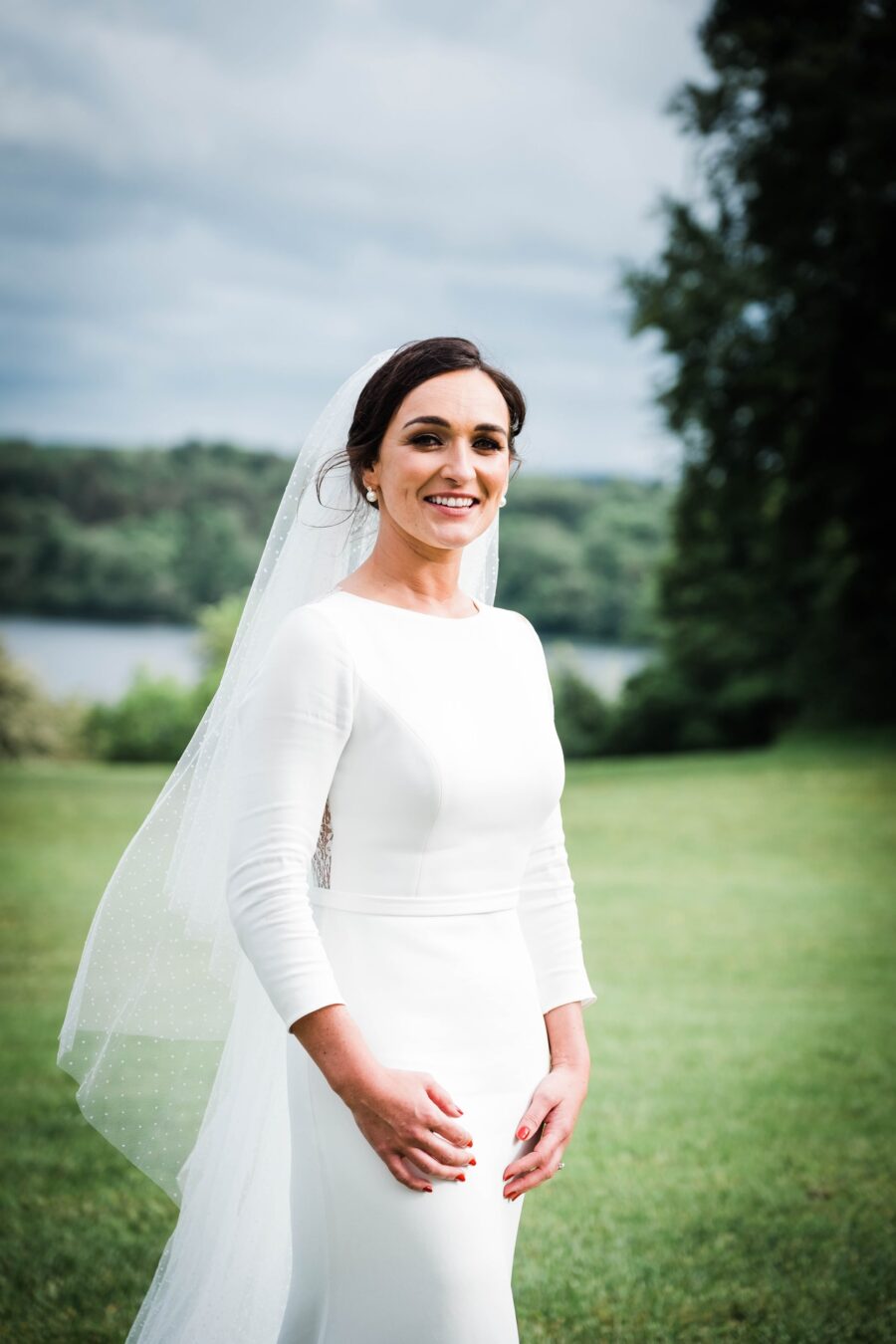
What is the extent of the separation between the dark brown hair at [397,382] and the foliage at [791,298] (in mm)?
13257

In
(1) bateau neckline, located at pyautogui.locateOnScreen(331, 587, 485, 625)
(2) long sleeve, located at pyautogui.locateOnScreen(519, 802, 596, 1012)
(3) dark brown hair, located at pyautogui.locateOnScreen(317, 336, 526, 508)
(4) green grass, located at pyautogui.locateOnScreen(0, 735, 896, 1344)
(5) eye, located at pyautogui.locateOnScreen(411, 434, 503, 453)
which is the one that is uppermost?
(3) dark brown hair, located at pyautogui.locateOnScreen(317, 336, 526, 508)

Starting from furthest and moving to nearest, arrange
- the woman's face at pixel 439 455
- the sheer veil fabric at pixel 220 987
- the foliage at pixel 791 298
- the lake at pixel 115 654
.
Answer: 1. the lake at pixel 115 654
2. the foliage at pixel 791 298
3. the sheer veil fabric at pixel 220 987
4. the woman's face at pixel 439 455

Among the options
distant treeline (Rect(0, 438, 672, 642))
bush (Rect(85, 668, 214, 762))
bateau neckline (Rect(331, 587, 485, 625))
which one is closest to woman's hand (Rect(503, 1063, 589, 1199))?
bateau neckline (Rect(331, 587, 485, 625))

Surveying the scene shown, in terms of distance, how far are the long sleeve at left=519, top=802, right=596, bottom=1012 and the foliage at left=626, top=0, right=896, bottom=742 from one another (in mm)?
13465

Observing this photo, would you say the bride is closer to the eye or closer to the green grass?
the eye

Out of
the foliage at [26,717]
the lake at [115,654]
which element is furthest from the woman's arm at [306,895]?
the lake at [115,654]

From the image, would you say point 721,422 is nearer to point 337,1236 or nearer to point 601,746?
point 601,746

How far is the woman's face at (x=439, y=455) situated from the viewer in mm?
1907

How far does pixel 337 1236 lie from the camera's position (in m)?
1.76

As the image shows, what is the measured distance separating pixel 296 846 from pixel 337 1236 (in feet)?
1.93

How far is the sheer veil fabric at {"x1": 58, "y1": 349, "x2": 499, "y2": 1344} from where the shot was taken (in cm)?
221

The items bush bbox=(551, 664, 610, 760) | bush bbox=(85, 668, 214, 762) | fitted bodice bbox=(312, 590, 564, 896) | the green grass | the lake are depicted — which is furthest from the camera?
the lake

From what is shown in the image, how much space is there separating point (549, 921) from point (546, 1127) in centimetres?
36

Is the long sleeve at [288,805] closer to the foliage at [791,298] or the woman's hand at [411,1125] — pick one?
the woman's hand at [411,1125]
